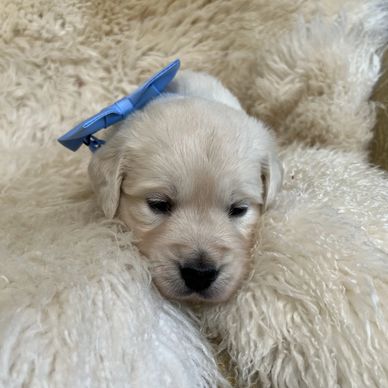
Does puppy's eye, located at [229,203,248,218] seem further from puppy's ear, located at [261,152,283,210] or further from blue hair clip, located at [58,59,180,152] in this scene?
blue hair clip, located at [58,59,180,152]

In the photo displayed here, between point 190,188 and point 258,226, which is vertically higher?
point 190,188

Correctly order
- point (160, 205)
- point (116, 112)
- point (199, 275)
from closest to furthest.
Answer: point (199, 275) < point (160, 205) < point (116, 112)

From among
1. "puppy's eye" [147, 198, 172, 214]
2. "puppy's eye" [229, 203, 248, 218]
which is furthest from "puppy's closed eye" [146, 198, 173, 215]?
"puppy's eye" [229, 203, 248, 218]

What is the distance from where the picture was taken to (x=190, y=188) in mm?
1241

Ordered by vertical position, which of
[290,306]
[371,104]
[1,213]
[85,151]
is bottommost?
[371,104]

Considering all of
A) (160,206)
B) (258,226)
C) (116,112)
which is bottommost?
(258,226)

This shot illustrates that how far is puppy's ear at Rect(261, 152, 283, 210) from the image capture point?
4.41 ft

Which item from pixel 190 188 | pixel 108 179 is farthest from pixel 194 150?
pixel 108 179

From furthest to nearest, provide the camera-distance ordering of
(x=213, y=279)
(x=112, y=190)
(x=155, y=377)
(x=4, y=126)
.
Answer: (x=4, y=126), (x=112, y=190), (x=213, y=279), (x=155, y=377)

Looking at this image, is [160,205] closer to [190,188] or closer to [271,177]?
[190,188]

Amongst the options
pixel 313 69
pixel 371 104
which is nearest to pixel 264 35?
pixel 313 69

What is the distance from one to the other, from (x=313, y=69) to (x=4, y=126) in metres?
0.95

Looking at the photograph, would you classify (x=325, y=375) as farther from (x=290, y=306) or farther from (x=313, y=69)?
(x=313, y=69)

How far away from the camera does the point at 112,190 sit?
1299 mm
